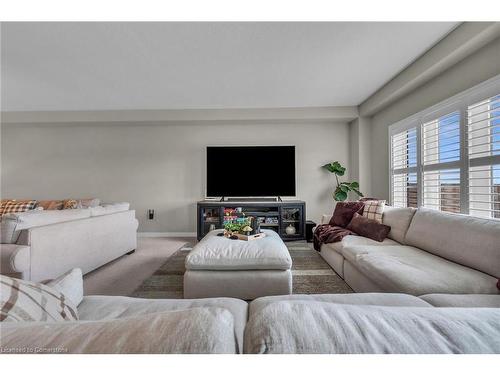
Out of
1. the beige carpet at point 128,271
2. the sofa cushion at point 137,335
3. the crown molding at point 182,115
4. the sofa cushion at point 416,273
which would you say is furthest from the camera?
the crown molding at point 182,115

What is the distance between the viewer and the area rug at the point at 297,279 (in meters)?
1.86

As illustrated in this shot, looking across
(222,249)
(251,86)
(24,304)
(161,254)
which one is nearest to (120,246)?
(161,254)

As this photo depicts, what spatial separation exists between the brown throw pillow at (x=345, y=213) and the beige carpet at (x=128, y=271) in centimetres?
240

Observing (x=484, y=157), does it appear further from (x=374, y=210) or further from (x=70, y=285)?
(x=70, y=285)

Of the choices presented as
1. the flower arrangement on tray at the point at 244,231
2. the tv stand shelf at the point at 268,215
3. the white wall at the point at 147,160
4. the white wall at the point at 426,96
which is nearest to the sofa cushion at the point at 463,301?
the flower arrangement on tray at the point at 244,231

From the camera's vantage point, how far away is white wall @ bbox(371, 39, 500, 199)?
1.83 metres

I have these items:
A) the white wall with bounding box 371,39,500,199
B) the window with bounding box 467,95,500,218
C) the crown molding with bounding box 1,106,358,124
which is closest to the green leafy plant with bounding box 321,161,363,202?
the white wall with bounding box 371,39,500,199

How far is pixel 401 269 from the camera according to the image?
1.39 m

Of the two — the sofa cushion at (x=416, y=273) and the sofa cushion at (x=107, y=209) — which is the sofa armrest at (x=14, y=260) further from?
the sofa cushion at (x=416, y=273)

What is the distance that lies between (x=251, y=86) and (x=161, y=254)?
2.76 m

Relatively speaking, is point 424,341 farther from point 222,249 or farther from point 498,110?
point 498,110

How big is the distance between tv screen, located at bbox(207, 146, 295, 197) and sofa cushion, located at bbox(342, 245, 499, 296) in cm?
226

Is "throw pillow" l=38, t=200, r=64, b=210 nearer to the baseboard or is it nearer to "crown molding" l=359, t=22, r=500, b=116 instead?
the baseboard

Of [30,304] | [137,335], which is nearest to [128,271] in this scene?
[30,304]
